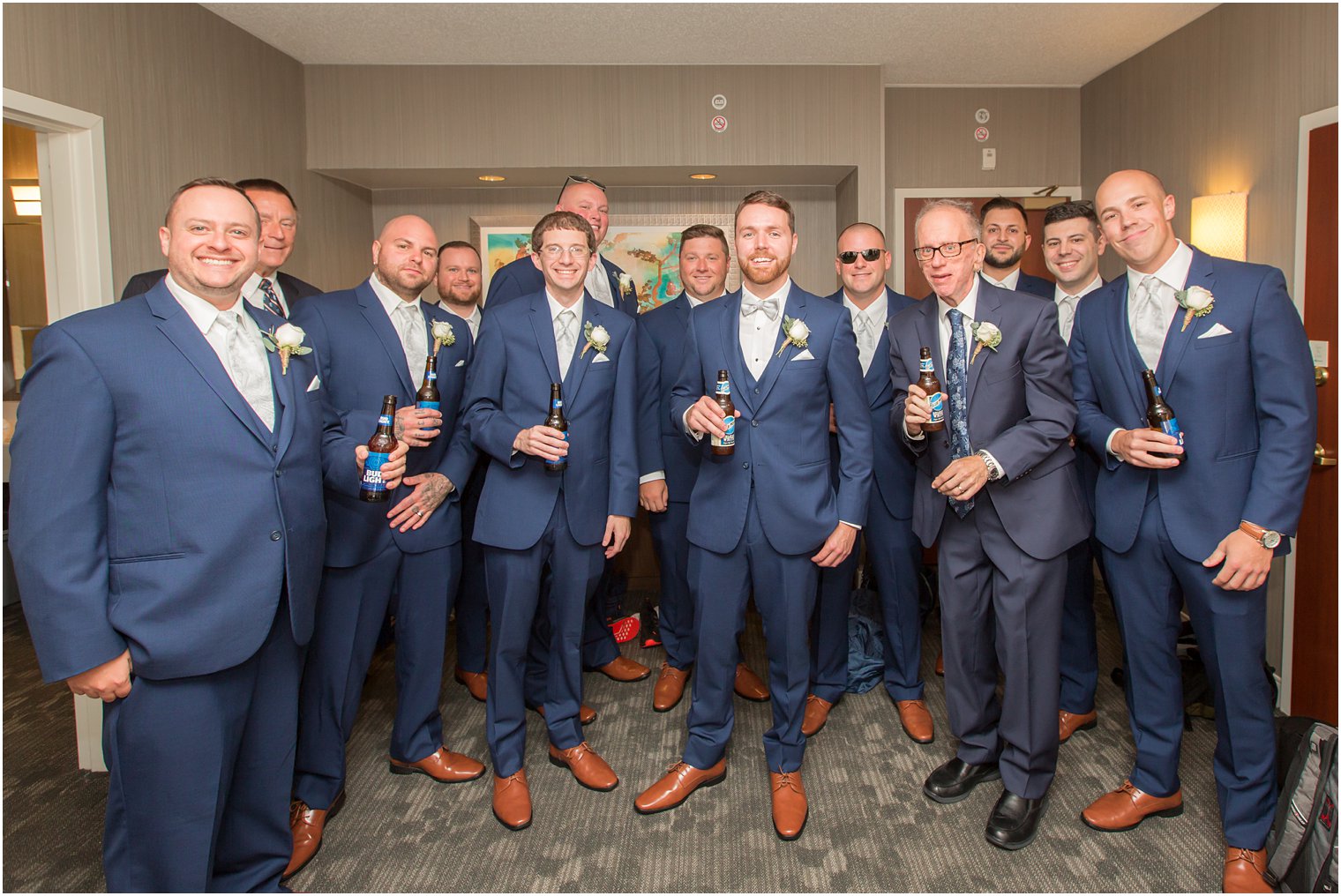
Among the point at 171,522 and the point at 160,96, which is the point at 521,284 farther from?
the point at 171,522

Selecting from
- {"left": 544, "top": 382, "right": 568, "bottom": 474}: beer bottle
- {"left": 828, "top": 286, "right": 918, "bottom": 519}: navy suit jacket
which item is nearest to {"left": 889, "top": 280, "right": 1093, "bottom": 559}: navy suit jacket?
{"left": 828, "top": 286, "right": 918, "bottom": 519}: navy suit jacket

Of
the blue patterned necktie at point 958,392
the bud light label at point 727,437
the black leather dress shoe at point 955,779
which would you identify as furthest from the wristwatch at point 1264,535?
the bud light label at point 727,437

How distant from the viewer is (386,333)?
298 centimetres

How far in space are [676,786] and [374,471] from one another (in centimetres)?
159

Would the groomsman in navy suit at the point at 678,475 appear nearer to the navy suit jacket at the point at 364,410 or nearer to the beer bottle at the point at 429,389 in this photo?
the navy suit jacket at the point at 364,410

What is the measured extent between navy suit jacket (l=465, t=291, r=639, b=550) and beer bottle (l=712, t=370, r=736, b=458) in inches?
19.1

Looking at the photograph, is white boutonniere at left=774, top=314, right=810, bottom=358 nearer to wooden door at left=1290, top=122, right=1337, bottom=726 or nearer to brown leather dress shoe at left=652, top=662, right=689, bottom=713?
brown leather dress shoe at left=652, top=662, right=689, bottom=713

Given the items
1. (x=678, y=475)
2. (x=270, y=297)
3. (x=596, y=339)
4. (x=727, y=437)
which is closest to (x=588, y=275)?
(x=678, y=475)

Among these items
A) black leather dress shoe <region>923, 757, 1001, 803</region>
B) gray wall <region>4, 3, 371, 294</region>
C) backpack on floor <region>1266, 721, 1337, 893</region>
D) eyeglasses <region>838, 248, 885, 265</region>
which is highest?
gray wall <region>4, 3, 371, 294</region>

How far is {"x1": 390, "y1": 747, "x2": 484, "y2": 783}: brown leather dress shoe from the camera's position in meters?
3.29

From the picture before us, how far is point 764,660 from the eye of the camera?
4.49 m

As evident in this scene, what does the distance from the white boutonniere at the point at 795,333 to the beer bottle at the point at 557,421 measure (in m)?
0.77

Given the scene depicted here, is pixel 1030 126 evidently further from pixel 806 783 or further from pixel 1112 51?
pixel 806 783

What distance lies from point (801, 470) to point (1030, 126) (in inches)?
186
